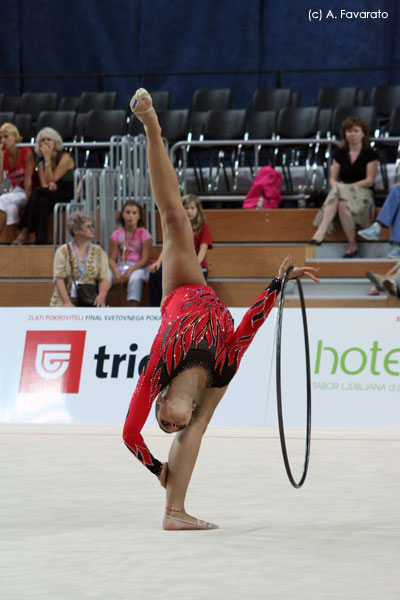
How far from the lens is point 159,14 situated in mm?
13172

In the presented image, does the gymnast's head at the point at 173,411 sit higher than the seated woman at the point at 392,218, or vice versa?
the seated woman at the point at 392,218

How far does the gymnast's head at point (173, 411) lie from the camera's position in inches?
139

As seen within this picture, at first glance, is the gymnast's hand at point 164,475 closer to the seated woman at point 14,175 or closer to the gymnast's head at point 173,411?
the gymnast's head at point 173,411

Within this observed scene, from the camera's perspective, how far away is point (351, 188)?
9.09 meters

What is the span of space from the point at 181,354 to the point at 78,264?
16.1 ft

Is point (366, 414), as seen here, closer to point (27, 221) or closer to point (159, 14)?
point (27, 221)

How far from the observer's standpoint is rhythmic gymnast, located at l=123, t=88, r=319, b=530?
3617 mm

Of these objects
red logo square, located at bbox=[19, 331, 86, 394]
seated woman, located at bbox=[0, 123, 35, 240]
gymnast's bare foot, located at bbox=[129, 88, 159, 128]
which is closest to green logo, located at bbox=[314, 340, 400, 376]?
red logo square, located at bbox=[19, 331, 86, 394]

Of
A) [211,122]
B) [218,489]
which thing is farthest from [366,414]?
[211,122]

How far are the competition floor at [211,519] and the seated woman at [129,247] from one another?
2916 millimetres

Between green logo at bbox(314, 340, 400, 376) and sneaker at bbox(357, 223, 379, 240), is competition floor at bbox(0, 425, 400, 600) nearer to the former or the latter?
green logo at bbox(314, 340, 400, 376)

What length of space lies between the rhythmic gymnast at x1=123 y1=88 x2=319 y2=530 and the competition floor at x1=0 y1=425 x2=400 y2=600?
0.86 ft

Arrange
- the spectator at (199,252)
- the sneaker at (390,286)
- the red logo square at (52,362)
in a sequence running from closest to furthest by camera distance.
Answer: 1. the red logo square at (52,362)
2. the sneaker at (390,286)
3. the spectator at (199,252)

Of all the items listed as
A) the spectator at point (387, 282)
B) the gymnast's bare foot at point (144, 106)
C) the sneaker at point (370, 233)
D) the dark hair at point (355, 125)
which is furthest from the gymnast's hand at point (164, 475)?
the dark hair at point (355, 125)
